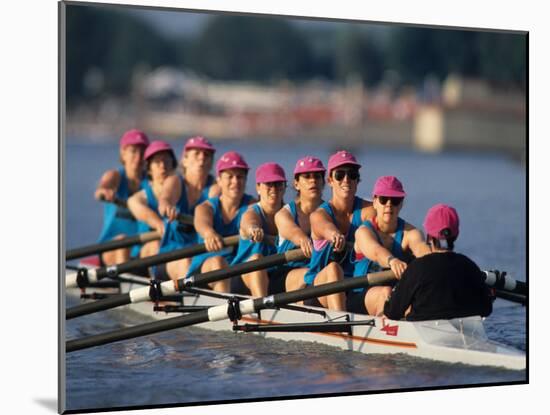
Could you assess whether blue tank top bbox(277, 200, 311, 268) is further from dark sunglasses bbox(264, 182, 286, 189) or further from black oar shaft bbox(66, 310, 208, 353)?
black oar shaft bbox(66, 310, 208, 353)

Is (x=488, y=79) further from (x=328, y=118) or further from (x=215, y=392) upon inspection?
(x=328, y=118)

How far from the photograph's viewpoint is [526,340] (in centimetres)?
664

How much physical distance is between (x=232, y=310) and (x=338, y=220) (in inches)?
30.9

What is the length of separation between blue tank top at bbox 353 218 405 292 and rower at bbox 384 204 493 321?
262 mm

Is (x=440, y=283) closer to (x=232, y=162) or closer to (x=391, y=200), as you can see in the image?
(x=391, y=200)

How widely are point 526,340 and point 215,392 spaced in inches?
67.8

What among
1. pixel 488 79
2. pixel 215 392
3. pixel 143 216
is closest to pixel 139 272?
pixel 143 216

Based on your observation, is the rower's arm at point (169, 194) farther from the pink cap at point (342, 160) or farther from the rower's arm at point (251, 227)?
the pink cap at point (342, 160)

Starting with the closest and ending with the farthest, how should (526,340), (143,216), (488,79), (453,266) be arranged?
(453,266), (526,340), (143,216), (488,79)

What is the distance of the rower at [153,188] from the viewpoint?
802cm

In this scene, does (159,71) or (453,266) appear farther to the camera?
(159,71)

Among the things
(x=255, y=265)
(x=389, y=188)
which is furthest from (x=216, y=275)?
(x=389, y=188)

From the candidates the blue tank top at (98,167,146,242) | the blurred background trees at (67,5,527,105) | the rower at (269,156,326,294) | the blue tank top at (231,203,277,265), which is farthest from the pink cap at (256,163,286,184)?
the blurred background trees at (67,5,527,105)

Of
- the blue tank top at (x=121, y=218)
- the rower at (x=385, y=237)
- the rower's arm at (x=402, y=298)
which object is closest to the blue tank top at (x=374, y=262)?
the rower at (x=385, y=237)
